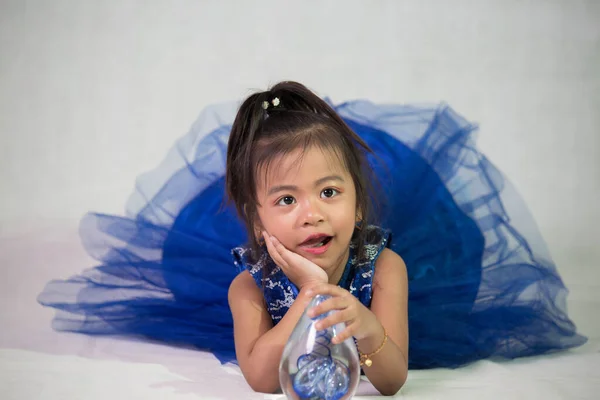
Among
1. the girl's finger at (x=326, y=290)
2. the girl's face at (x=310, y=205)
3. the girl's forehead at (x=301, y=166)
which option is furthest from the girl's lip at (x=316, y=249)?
the girl's finger at (x=326, y=290)

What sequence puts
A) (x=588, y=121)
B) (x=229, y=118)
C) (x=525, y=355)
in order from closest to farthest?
(x=525, y=355) < (x=229, y=118) < (x=588, y=121)

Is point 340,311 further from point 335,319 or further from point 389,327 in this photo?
point 389,327

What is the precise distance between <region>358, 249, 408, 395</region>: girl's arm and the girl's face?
129 millimetres

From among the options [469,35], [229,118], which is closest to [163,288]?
[229,118]

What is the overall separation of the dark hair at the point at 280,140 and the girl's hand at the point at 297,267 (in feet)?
0.40

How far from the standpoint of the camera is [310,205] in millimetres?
1392

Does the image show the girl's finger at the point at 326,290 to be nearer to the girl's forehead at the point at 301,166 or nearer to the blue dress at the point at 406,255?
the girl's forehead at the point at 301,166

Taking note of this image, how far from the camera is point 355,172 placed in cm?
152

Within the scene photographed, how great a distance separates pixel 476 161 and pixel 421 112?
0.71 feet

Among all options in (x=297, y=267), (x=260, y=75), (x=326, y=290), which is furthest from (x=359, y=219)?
(x=260, y=75)

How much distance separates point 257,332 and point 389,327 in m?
0.25

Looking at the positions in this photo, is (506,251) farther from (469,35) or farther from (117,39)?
(117,39)

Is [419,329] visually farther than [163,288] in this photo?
No

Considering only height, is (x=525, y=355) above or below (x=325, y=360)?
below
